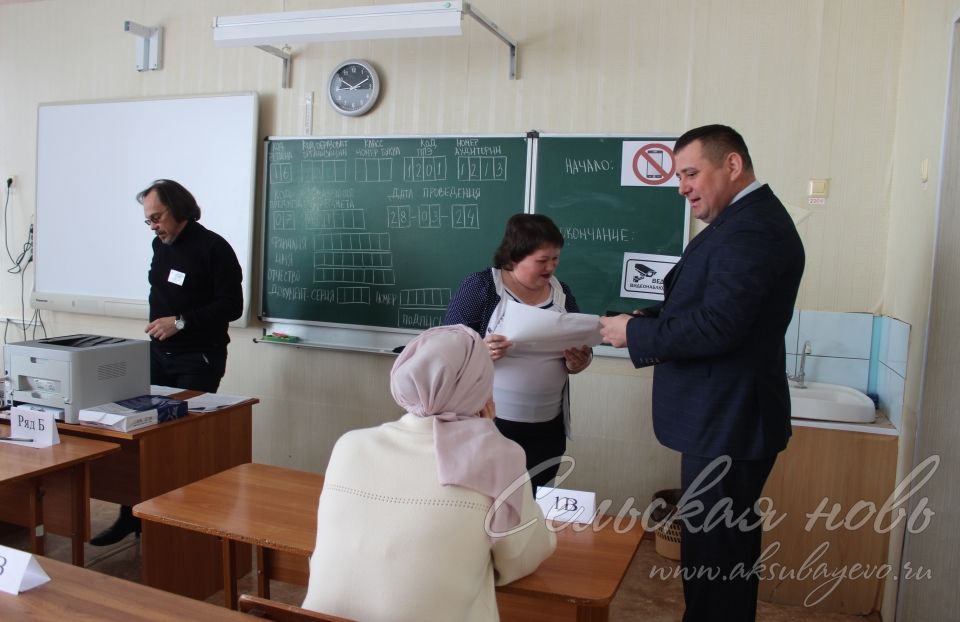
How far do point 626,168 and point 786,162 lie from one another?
0.74 metres

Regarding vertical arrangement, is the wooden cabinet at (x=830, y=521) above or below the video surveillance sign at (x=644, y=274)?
below

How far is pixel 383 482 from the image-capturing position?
56.2 inches

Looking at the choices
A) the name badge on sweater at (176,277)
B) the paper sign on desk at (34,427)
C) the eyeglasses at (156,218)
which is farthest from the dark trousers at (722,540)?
the eyeglasses at (156,218)

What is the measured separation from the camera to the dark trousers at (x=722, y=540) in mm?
2078

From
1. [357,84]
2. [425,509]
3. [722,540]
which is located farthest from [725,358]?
[357,84]

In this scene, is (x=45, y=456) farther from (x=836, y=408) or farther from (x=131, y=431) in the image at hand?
(x=836, y=408)

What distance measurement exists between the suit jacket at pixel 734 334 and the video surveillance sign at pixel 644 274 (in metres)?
1.62

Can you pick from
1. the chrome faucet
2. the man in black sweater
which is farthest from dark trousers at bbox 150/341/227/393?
the chrome faucet

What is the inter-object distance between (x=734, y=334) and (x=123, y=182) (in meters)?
4.33

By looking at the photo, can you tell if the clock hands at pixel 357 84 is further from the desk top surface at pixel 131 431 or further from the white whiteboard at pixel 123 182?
the desk top surface at pixel 131 431

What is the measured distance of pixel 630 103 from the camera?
379 centimetres

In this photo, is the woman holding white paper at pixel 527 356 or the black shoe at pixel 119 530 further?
the black shoe at pixel 119 530

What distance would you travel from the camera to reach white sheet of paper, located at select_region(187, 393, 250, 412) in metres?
3.05

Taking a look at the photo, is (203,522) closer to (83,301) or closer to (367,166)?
(367,166)
